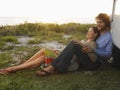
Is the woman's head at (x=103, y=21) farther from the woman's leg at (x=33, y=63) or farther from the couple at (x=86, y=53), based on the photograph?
the woman's leg at (x=33, y=63)

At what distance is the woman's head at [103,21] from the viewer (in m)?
6.34

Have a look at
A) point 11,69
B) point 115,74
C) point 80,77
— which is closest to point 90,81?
point 80,77

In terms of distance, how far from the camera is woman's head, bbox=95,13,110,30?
634cm

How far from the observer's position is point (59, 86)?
547 centimetres

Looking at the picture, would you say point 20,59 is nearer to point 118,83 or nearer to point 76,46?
point 76,46

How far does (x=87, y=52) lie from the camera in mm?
6094

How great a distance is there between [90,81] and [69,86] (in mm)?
528

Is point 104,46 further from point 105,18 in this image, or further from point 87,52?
point 105,18

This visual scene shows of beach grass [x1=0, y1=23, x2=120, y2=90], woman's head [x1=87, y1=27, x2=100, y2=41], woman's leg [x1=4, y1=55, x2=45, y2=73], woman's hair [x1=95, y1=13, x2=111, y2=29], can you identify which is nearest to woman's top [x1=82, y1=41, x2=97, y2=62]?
woman's head [x1=87, y1=27, x2=100, y2=41]

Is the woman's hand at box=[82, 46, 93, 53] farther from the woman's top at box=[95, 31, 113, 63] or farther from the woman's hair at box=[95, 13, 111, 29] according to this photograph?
the woman's hair at box=[95, 13, 111, 29]

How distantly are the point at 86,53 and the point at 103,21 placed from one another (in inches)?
27.0

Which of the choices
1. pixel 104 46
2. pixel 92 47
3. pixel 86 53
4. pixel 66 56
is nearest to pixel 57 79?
pixel 66 56

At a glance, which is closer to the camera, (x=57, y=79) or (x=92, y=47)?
(x=57, y=79)

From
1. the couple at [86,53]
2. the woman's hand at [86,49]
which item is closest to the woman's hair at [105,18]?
the couple at [86,53]
